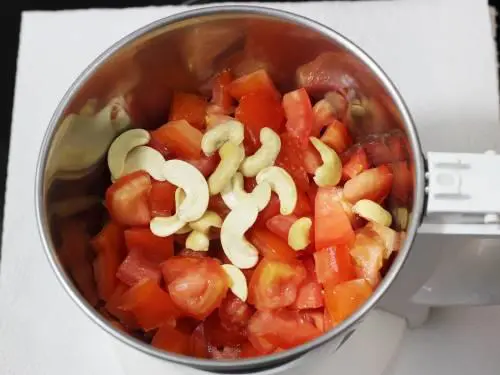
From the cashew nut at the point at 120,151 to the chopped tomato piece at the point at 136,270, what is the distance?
0.07 m

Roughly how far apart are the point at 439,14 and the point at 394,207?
244 millimetres

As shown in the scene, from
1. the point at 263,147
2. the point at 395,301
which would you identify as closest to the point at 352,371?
the point at 395,301

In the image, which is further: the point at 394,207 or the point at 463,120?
the point at 463,120

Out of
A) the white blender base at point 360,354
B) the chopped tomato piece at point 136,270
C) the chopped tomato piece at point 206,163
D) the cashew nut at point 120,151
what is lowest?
the white blender base at point 360,354

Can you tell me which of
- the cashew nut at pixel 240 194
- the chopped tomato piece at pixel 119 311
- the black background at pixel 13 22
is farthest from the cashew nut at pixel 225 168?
the black background at pixel 13 22

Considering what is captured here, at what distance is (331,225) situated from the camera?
0.59m

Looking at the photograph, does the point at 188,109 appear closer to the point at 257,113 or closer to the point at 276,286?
the point at 257,113

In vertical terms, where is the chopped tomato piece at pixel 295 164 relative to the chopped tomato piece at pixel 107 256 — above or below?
above

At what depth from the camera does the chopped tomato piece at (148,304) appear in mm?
584

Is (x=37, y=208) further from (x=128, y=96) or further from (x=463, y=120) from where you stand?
(x=463, y=120)

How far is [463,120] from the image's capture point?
713mm

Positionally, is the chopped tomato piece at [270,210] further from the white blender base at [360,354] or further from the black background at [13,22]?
the black background at [13,22]

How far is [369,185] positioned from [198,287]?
0.48 ft

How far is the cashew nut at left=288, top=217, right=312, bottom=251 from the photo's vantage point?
59cm
